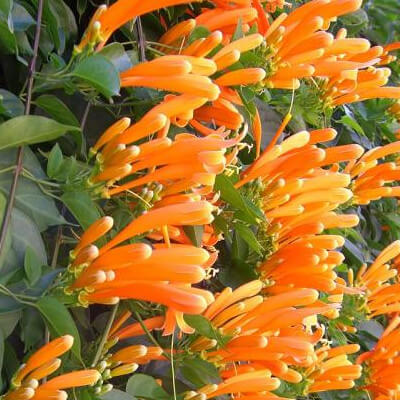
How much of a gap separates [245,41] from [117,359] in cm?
42

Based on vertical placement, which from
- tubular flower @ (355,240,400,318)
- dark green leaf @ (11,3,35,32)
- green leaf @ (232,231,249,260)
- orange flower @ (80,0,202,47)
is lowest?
tubular flower @ (355,240,400,318)

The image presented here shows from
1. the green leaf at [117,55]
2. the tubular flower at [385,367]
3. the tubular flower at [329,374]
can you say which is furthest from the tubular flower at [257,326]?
the tubular flower at [385,367]

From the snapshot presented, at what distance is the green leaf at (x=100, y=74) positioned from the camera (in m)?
0.69

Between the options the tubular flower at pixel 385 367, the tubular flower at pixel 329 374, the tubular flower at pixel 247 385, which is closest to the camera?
the tubular flower at pixel 247 385

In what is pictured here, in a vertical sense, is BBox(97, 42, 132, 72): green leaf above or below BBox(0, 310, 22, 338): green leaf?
above

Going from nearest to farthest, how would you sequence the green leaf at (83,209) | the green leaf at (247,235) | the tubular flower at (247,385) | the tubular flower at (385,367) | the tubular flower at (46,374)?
the tubular flower at (46,374), the green leaf at (83,209), the tubular flower at (247,385), the green leaf at (247,235), the tubular flower at (385,367)

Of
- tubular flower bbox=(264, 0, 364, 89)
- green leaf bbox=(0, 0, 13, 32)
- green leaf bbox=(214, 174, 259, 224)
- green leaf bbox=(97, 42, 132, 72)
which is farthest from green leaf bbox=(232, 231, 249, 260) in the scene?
green leaf bbox=(0, 0, 13, 32)

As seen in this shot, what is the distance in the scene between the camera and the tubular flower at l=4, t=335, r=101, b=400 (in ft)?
2.05

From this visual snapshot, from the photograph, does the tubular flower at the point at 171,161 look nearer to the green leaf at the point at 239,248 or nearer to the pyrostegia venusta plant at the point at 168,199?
the pyrostegia venusta plant at the point at 168,199

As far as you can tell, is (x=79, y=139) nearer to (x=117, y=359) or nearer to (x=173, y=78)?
(x=173, y=78)

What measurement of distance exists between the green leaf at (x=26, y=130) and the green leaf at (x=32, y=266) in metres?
0.11

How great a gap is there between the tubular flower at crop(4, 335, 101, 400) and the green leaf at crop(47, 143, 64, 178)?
0.19 meters

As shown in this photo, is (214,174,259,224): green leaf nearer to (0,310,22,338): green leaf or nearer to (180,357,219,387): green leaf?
(180,357,219,387): green leaf

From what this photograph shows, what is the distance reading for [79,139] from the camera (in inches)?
31.9
